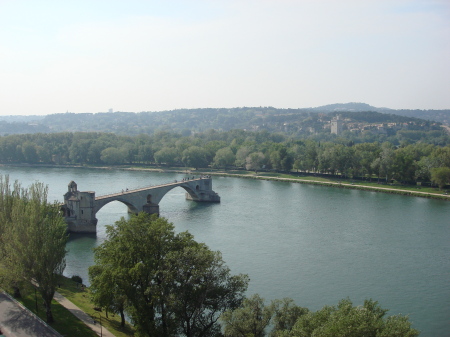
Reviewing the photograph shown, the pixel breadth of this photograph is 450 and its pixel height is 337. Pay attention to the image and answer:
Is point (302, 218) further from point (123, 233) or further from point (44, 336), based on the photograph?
point (44, 336)

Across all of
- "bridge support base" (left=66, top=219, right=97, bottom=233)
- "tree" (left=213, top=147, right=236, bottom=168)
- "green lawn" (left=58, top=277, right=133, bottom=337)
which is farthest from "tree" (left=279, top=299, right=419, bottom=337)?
"tree" (left=213, top=147, right=236, bottom=168)

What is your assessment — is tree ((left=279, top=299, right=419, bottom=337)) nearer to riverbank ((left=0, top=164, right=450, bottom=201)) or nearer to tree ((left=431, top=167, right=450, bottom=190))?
riverbank ((left=0, top=164, right=450, bottom=201))

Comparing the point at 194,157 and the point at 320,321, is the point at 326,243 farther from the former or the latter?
the point at 194,157

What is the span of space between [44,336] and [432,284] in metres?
26.9

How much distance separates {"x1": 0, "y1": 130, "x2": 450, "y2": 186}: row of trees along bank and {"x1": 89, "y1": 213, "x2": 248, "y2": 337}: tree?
61616mm

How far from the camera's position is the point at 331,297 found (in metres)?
31.6

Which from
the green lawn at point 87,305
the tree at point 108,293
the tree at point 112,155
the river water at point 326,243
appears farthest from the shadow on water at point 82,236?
the tree at point 112,155

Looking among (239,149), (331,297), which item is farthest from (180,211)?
(239,149)

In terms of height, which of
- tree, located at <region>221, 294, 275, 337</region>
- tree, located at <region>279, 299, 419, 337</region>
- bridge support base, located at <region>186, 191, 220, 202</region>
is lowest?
bridge support base, located at <region>186, 191, 220, 202</region>

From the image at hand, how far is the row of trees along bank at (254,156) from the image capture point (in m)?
82.6

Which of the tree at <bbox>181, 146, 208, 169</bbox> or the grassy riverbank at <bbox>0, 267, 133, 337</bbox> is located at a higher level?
the tree at <bbox>181, 146, 208, 169</bbox>

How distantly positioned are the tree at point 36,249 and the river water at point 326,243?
8866mm

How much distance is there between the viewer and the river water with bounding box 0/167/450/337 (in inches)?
1275

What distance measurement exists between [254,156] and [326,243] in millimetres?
56737
